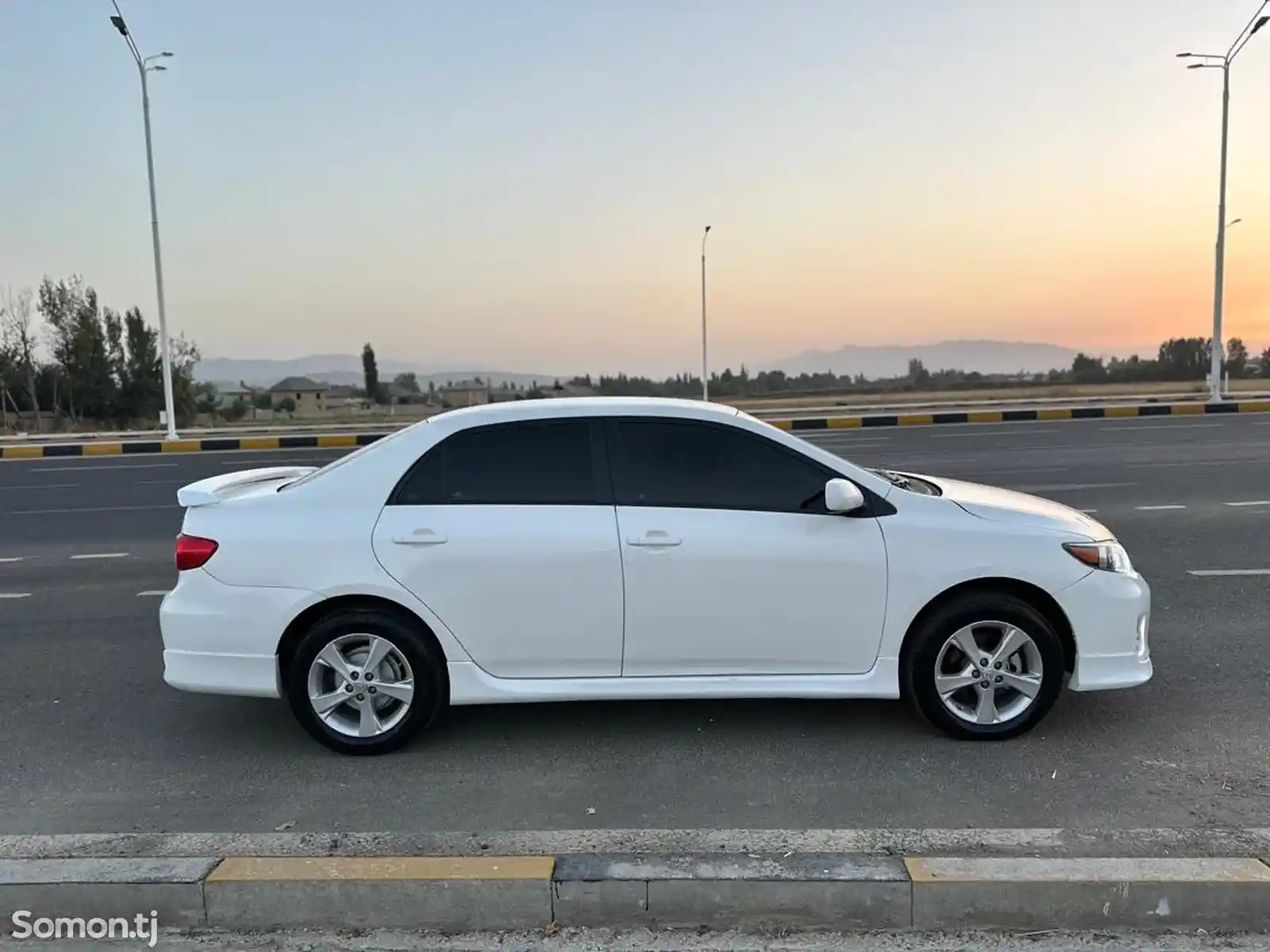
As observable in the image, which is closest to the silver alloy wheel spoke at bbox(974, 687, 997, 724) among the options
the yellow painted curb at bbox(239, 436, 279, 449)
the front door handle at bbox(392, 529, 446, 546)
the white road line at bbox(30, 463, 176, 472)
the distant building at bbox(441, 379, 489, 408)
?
the front door handle at bbox(392, 529, 446, 546)

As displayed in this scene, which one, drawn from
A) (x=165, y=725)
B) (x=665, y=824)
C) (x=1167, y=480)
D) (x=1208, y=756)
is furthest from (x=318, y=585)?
(x=1167, y=480)

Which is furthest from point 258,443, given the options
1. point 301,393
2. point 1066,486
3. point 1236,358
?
point 301,393

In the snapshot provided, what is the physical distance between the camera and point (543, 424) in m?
4.28

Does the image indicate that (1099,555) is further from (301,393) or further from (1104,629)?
(301,393)

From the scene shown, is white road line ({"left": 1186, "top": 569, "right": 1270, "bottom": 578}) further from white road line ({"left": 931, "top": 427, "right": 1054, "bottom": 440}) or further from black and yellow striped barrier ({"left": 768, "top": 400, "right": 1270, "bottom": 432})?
black and yellow striped barrier ({"left": 768, "top": 400, "right": 1270, "bottom": 432})

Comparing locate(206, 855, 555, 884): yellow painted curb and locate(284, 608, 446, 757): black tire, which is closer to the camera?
locate(206, 855, 555, 884): yellow painted curb

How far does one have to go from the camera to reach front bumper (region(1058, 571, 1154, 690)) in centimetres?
407

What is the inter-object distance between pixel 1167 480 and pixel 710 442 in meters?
10.7

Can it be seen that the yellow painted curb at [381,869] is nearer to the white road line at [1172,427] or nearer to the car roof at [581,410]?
the car roof at [581,410]

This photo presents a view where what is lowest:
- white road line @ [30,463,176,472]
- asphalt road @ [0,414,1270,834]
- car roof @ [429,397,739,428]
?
asphalt road @ [0,414,1270,834]

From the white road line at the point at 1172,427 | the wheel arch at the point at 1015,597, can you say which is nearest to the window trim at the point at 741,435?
the wheel arch at the point at 1015,597

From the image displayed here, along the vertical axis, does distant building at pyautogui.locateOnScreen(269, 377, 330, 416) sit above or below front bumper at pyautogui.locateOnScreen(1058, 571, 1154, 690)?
above

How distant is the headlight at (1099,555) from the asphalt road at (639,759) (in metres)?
0.80

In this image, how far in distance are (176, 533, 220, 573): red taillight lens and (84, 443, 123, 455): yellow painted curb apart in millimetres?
22368
